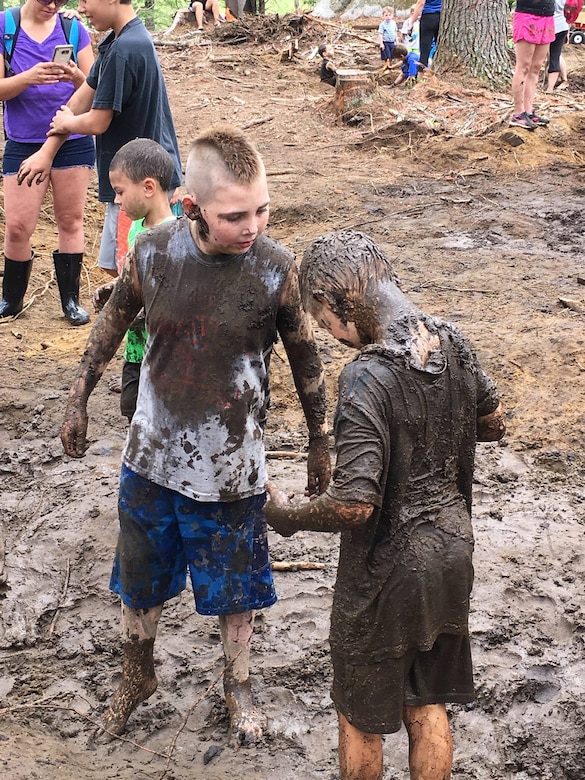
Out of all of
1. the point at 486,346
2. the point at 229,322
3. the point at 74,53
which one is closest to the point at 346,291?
the point at 229,322

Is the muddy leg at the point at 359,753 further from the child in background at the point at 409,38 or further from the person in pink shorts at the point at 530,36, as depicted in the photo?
the child in background at the point at 409,38

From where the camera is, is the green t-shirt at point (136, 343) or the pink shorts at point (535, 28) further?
the pink shorts at point (535, 28)

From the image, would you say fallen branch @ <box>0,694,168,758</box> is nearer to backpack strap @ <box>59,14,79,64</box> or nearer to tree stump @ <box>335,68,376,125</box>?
backpack strap @ <box>59,14,79,64</box>

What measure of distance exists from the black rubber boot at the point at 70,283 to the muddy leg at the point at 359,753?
4.56 meters

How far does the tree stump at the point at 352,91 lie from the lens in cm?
1309

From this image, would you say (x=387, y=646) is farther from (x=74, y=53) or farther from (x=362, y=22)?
(x=362, y=22)

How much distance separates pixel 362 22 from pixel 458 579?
2098cm

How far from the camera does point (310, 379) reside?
3.00m

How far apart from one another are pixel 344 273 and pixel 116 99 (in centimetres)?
273

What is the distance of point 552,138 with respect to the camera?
36.3ft

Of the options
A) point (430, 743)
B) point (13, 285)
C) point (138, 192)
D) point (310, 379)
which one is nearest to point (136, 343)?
point (138, 192)

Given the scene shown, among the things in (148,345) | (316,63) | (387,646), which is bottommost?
(316,63)

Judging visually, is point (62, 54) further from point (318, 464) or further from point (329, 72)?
point (329, 72)

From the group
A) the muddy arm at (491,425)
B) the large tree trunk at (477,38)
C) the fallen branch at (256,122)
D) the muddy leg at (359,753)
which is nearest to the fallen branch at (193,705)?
the muddy leg at (359,753)
